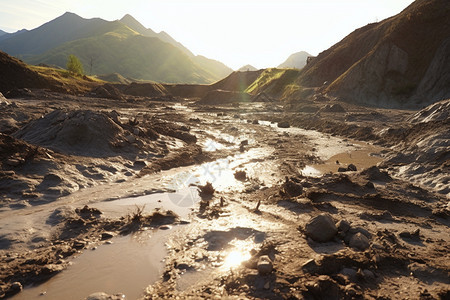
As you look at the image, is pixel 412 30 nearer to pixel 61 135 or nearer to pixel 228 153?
pixel 228 153

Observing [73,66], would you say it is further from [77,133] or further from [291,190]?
[291,190]

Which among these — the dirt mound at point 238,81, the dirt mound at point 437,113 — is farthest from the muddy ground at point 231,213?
the dirt mound at point 238,81

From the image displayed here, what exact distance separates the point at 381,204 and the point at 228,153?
7.99m

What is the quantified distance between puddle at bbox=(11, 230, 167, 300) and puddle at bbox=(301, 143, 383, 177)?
717 centimetres

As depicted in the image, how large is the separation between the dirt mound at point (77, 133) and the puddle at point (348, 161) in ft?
26.3

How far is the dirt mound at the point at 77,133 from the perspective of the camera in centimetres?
1066

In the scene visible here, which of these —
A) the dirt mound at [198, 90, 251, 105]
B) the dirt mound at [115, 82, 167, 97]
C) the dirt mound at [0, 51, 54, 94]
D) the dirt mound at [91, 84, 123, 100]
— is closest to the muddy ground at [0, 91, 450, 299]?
the dirt mound at [0, 51, 54, 94]

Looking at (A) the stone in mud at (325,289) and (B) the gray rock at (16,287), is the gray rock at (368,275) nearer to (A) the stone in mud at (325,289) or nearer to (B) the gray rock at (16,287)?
(A) the stone in mud at (325,289)

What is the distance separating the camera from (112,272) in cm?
454

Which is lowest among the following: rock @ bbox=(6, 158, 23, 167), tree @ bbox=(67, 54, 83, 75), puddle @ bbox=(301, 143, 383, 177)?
puddle @ bbox=(301, 143, 383, 177)

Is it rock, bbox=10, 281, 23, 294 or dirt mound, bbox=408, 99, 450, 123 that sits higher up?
dirt mound, bbox=408, 99, 450, 123

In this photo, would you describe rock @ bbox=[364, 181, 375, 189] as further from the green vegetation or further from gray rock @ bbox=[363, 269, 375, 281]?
the green vegetation

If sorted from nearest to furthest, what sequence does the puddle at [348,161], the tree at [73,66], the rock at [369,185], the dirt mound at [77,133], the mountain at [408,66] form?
the rock at [369,185] < the dirt mound at [77,133] < the puddle at [348,161] < the mountain at [408,66] < the tree at [73,66]

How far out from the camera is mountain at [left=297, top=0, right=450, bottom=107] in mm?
35281
